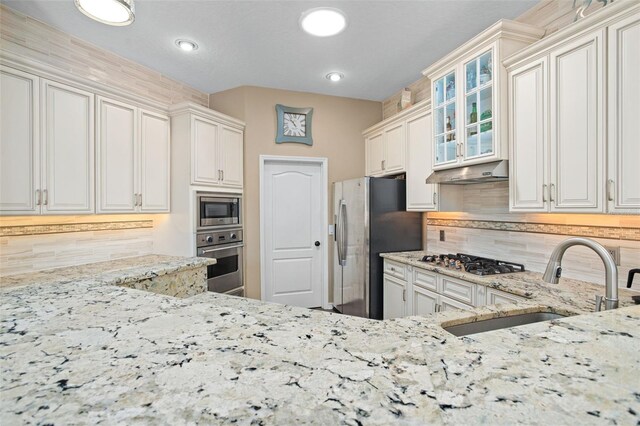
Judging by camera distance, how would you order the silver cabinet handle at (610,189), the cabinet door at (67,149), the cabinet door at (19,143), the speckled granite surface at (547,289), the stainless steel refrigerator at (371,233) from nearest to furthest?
the speckled granite surface at (547,289) < the silver cabinet handle at (610,189) < the cabinet door at (19,143) < the cabinet door at (67,149) < the stainless steel refrigerator at (371,233)

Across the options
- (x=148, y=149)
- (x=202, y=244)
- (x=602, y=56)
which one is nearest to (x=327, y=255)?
(x=202, y=244)

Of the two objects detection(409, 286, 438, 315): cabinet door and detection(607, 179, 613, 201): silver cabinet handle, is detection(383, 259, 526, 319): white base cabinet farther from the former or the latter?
detection(607, 179, 613, 201): silver cabinet handle

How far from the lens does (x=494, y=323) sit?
121cm

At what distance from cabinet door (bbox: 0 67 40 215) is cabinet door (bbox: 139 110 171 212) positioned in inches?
30.9

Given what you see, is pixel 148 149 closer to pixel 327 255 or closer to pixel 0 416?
pixel 327 255

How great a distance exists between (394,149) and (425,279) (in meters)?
1.54

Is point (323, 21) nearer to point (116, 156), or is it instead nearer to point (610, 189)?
point (116, 156)

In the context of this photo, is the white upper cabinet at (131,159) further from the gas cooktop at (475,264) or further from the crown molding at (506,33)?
the crown molding at (506,33)

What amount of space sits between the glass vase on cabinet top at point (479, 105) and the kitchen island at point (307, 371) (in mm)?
1600

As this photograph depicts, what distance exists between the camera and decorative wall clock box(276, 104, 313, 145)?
3779 millimetres

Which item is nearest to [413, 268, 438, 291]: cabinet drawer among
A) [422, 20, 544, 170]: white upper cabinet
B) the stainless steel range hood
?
the stainless steel range hood

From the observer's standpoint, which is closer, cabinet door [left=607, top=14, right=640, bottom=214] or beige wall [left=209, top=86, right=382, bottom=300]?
cabinet door [left=607, top=14, right=640, bottom=214]

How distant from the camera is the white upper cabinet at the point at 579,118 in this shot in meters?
1.53

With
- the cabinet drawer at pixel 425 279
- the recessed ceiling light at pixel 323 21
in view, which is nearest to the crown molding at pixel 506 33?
the recessed ceiling light at pixel 323 21
